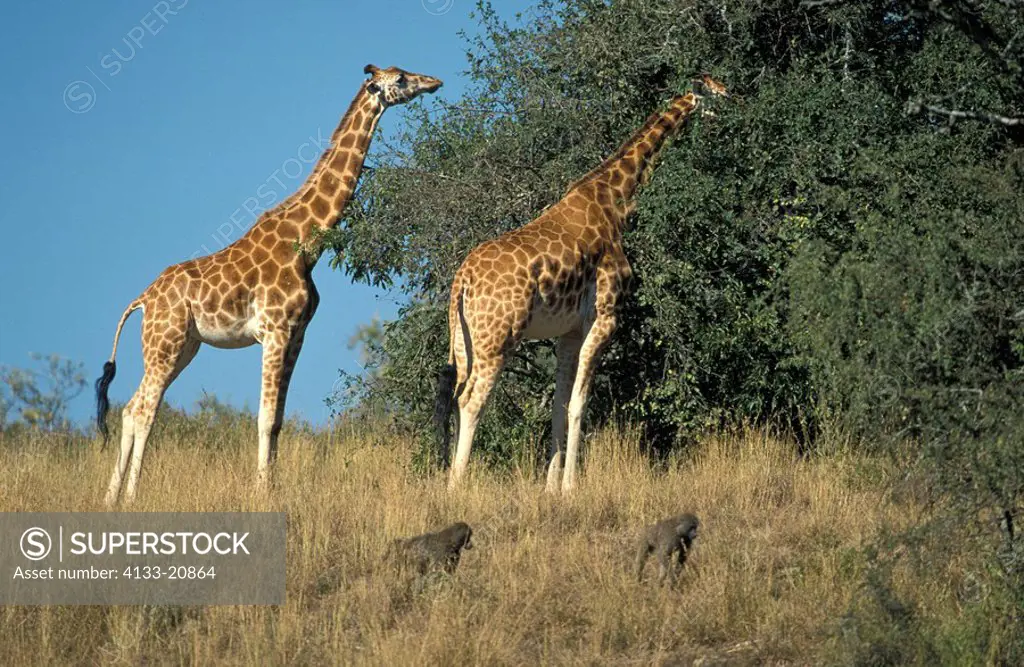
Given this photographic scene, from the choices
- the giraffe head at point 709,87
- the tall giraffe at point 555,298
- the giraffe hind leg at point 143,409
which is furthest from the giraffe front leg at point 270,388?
the giraffe head at point 709,87

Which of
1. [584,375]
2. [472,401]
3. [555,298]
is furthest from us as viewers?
[584,375]

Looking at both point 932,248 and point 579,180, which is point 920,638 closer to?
point 932,248

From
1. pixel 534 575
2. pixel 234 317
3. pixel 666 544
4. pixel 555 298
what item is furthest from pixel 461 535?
pixel 234 317

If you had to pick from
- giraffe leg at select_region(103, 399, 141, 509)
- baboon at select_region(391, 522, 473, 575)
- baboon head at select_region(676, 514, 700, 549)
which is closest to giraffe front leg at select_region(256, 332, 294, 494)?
giraffe leg at select_region(103, 399, 141, 509)

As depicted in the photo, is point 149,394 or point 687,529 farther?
point 149,394

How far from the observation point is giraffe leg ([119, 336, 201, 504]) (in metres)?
11.8

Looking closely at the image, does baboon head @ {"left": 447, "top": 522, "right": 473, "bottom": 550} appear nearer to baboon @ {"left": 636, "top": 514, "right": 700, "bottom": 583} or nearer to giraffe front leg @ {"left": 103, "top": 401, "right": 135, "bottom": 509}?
baboon @ {"left": 636, "top": 514, "right": 700, "bottom": 583}

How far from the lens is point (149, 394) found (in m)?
11.9

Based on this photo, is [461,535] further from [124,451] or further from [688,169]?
[688,169]

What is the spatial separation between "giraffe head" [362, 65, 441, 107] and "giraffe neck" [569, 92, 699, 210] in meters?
1.73

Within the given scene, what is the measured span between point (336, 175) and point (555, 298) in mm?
2563

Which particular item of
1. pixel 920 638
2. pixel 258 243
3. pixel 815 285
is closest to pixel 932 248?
pixel 815 285

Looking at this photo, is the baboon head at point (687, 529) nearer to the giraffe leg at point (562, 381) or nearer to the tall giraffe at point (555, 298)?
the tall giraffe at point (555, 298)

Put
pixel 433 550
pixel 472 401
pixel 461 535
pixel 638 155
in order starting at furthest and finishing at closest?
pixel 638 155
pixel 472 401
pixel 461 535
pixel 433 550
